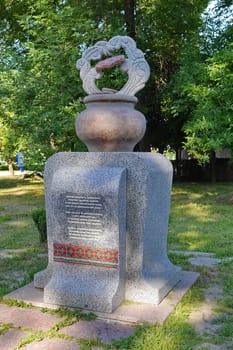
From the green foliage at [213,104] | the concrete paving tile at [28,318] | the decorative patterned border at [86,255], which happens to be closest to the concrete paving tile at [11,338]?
the concrete paving tile at [28,318]

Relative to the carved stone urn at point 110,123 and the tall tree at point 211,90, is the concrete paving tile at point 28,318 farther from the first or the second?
the tall tree at point 211,90

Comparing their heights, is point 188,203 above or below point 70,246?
below

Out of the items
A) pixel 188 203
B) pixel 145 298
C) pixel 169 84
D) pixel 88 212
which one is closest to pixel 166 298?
pixel 145 298

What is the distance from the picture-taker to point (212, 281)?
4.55 meters

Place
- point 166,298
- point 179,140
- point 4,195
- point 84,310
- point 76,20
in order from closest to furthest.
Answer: point 84,310 → point 166,298 → point 76,20 → point 4,195 → point 179,140

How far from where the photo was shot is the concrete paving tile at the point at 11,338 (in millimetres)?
3031

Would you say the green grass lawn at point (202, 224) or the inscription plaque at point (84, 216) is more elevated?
the inscription plaque at point (84, 216)

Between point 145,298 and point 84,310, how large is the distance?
0.63 meters

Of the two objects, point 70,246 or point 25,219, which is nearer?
point 70,246

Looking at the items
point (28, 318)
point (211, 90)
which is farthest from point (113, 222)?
point (211, 90)

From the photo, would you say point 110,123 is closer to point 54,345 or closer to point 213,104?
point 54,345

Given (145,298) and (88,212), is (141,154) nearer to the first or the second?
(88,212)

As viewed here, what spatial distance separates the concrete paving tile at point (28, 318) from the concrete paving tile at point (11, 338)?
13 centimetres

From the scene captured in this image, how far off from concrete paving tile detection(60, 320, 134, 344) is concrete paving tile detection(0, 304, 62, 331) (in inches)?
8.4
